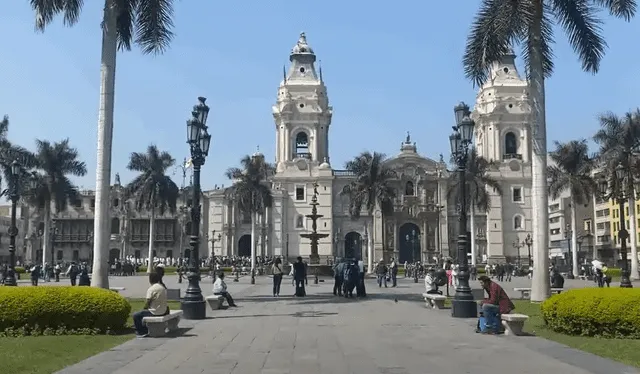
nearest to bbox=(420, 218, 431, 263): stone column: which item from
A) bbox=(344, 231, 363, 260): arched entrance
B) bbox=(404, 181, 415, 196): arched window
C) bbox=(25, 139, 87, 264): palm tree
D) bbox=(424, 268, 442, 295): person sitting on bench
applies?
bbox=(404, 181, 415, 196): arched window

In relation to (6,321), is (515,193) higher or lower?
higher

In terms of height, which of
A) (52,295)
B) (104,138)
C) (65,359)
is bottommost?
(65,359)

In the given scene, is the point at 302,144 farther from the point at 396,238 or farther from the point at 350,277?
the point at 350,277

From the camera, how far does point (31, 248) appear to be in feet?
286

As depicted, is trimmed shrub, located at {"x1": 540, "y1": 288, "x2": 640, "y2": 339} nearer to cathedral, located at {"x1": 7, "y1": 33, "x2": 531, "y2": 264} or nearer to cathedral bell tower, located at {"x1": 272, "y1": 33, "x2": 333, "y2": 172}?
cathedral, located at {"x1": 7, "y1": 33, "x2": 531, "y2": 264}

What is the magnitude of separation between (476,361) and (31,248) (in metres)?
86.6

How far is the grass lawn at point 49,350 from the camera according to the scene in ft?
31.2

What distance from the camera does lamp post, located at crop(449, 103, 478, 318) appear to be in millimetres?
17141

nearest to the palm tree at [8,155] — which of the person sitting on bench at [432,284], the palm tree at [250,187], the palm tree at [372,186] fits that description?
the palm tree at [250,187]

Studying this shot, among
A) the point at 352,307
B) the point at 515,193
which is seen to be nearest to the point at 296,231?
the point at 515,193

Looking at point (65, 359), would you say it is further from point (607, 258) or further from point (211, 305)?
point (607, 258)

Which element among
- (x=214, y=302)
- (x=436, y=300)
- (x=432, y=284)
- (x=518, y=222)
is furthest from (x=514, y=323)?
(x=518, y=222)

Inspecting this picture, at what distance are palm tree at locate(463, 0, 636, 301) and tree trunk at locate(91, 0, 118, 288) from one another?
10.9 meters

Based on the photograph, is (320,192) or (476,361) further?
(320,192)
